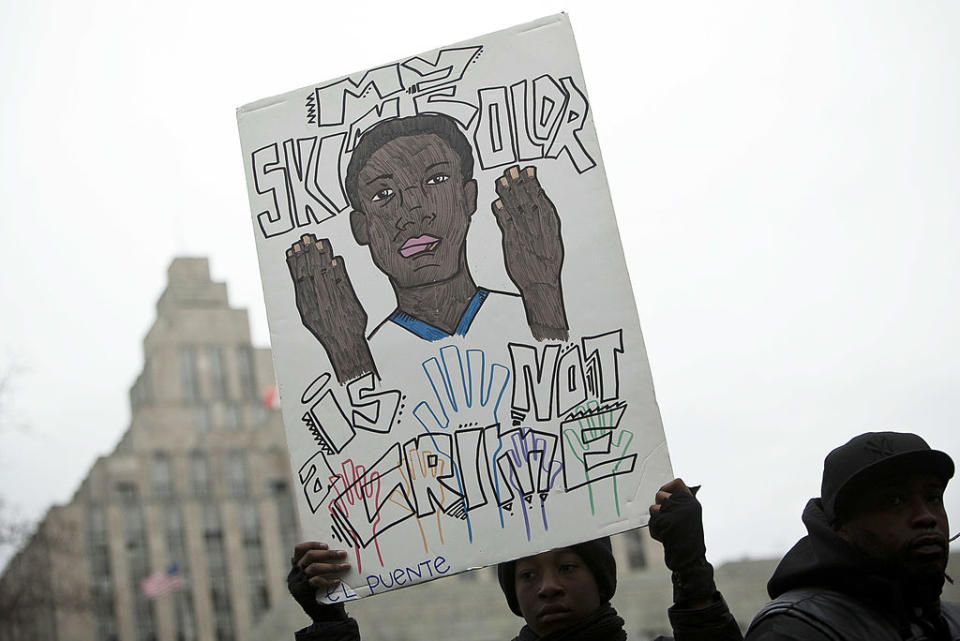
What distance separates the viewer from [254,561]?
240ft

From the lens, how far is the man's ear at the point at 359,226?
4.10 meters

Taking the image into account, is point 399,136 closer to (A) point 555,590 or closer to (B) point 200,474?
(A) point 555,590

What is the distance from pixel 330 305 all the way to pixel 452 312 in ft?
1.31

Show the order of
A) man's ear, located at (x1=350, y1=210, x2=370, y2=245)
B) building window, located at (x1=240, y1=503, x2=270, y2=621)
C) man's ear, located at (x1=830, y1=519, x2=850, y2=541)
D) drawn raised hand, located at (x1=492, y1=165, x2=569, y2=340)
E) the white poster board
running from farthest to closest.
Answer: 1. building window, located at (x1=240, y1=503, x2=270, y2=621)
2. man's ear, located at (x1=350, y1=210, x2=370, y2=245)
3. drawn raised hand, located at (x1=492, y1=165, x2=569, y2=340)
4. the white poster board
5. man's ear, located at (x1=830, y1=519, x2=850, y2=541)

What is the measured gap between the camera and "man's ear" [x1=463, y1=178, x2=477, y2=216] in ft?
13.2

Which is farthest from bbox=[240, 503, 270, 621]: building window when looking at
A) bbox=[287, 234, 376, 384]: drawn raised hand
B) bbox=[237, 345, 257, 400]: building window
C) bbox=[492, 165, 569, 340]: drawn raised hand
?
bbox=[492, 165, 569, 340]: drawn raised hand

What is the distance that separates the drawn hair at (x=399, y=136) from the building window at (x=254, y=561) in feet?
230

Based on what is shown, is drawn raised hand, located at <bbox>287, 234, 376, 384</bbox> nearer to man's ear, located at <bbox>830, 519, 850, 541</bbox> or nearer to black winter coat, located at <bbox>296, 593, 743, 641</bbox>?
black winter coat, located at <bbox>296, 593, 743, 641</bbox>

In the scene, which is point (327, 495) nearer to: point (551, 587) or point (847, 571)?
point (551, 587)

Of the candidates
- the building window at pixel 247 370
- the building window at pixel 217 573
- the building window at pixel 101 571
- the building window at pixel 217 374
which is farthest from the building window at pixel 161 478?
the building window at pixel 247 370

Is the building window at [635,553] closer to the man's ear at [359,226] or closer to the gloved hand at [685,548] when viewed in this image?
the man's ear at [359,226]

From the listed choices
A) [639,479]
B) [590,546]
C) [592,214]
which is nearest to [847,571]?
[639,479]

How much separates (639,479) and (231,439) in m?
75.8

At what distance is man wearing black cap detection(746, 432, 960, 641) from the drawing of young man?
95 centimetres
